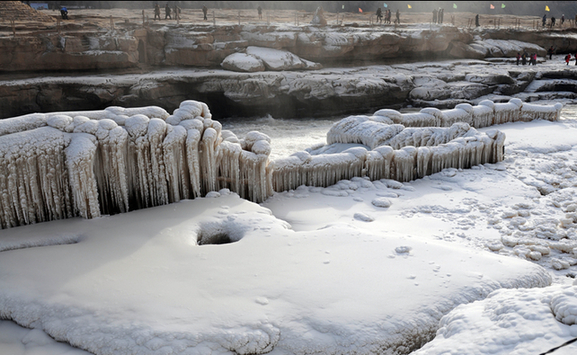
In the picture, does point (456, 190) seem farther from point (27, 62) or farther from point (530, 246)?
point (27, 62)

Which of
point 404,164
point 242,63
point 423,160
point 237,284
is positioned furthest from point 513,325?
point 242,63

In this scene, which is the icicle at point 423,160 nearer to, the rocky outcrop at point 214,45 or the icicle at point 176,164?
the icicle at point 176,164

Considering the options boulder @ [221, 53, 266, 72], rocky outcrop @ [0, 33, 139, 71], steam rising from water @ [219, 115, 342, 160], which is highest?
rocky outcrop @ [0, 33, 139, 71]

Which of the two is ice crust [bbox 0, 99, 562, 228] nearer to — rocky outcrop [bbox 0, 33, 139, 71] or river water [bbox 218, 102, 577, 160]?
river water [bbox 218, 102, 577, 160]

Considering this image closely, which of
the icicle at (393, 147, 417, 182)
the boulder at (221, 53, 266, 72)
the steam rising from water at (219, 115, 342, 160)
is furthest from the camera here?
the boulder at (221, 53, 266, 72)

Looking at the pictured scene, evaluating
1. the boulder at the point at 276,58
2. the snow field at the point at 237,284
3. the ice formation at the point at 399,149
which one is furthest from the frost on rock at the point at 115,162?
the boulder at the point at 276,58

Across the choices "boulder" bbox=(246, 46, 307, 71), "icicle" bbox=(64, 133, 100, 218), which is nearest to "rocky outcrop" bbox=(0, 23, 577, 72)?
"boulder" bbox=(246, 46, 307, 71)

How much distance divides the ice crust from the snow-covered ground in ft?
0.97

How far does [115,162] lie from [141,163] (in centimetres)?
35

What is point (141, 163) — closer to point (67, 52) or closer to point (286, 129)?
point (286, 129)

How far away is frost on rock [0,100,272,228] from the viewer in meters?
5.55

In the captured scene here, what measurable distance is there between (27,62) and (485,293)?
1959cm

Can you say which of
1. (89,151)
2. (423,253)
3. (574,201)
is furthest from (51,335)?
(574,201)

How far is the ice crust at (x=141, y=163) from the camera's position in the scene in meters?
5.58
